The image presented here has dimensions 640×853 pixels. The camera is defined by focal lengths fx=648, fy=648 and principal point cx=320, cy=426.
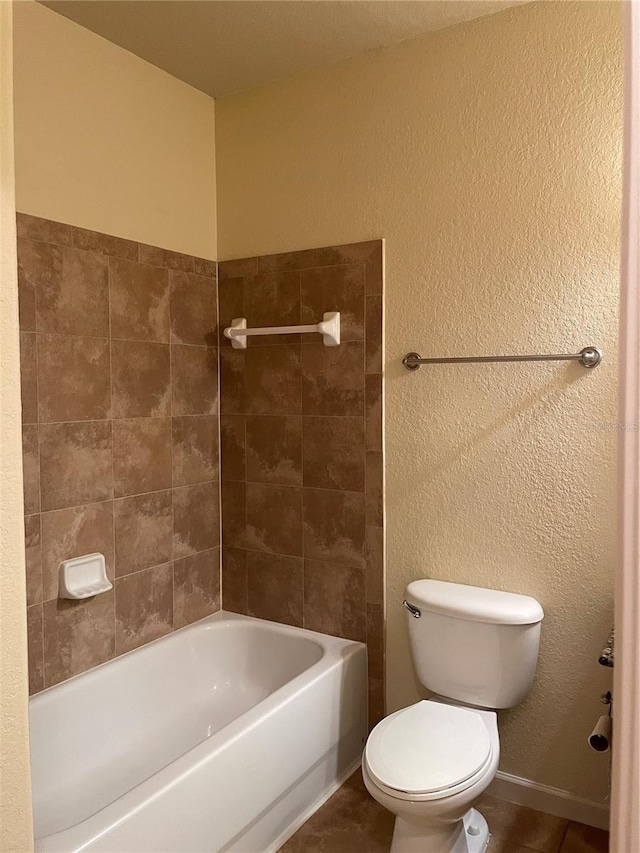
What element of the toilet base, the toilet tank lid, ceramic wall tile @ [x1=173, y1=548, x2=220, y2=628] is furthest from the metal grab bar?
the toilet base

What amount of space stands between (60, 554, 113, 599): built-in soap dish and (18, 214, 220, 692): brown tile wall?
0.03m

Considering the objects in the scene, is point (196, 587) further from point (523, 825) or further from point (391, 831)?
point (523, 825)

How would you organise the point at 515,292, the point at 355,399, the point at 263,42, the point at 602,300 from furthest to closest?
the point at 355,399 → the point at 263,42 → the point at 515,292 → the point at 602,300

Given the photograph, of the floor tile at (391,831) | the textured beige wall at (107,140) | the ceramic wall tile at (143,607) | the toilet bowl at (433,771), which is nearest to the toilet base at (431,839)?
the toilet bowl at (433,771)

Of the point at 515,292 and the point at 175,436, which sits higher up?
the point at 515,292

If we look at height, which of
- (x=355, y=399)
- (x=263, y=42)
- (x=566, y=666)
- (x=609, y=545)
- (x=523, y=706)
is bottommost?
(x=523, y=706)

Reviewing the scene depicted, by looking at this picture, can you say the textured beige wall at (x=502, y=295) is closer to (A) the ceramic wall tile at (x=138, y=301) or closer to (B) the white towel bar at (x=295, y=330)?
(B) the white towel bar at (x=295, y=330)

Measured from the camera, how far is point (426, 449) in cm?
227

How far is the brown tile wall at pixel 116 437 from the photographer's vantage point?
2.03 metres

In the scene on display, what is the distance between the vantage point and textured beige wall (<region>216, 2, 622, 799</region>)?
196 centimetres

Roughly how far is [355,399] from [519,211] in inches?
33.1

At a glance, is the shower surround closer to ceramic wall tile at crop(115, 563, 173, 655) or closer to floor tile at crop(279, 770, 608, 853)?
ceramic wall tile at crop(115, 563, 173, 655)

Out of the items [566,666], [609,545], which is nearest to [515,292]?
[609,545]

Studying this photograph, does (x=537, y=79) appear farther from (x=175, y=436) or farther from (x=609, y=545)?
(x=175, y=436)
